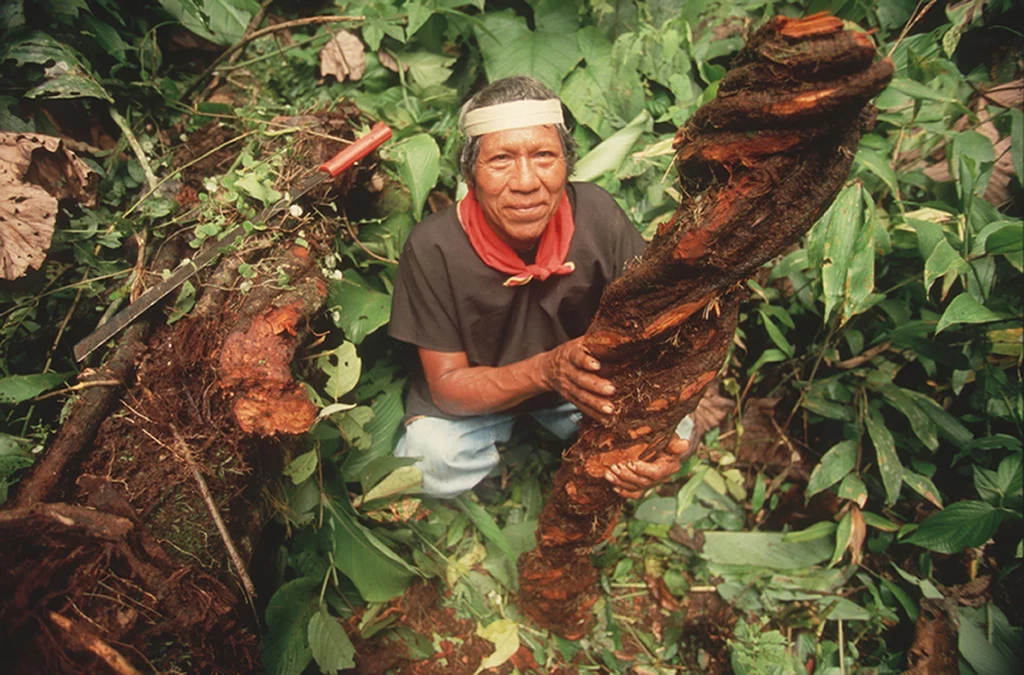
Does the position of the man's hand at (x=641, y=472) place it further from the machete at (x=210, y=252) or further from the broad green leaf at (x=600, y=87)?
the broad green leaf at (x=600, y=87)

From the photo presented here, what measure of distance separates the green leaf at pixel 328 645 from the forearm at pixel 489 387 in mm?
877

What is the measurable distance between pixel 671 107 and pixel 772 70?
1.82 metres

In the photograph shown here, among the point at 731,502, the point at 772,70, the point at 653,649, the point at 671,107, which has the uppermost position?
the point at 772,70

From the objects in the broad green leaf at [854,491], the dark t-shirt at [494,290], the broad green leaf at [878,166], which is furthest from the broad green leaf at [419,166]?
the broad green leaf at [854,491]

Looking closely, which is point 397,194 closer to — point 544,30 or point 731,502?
point 544,30

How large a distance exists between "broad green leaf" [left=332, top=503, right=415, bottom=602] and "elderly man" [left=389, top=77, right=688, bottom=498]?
Result: 1.15 ft

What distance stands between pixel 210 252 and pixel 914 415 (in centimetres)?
286

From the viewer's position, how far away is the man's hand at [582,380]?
4.76 feet

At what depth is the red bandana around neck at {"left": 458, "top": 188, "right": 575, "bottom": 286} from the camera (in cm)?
195

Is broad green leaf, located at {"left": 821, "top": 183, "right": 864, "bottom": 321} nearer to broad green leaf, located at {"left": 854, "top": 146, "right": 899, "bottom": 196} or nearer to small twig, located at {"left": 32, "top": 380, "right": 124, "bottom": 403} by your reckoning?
broad green leaf, located at {"left": 854, "top": 146, "right": 899, "bottom": 196}

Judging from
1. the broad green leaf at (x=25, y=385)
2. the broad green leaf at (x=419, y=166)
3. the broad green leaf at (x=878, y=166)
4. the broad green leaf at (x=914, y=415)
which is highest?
the broad green leaf at (x=419, y=166)

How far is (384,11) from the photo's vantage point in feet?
8.33

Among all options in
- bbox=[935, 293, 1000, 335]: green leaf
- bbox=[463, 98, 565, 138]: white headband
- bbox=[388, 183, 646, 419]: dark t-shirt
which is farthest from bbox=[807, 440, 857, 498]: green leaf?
bbox=[463, 98, 565, 138]: white headband

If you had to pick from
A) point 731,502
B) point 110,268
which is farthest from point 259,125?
point 731,502
